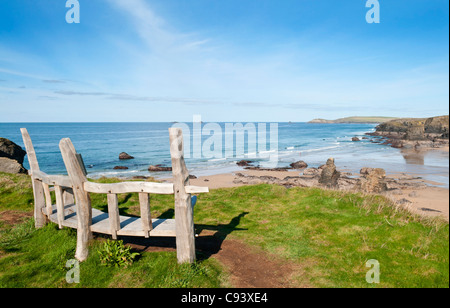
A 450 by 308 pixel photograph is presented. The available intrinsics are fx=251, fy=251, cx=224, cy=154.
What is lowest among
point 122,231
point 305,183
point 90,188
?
point 305,183

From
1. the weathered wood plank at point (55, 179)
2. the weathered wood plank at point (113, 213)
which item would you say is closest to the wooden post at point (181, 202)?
the weathered wood plank at point (113, 213)

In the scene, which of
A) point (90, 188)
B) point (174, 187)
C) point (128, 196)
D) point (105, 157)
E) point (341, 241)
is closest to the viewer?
point (174, 187)

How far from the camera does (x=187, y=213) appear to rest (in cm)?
643

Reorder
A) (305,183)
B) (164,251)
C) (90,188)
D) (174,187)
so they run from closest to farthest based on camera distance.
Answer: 1. (174,187)
2. (90,188)
3. (164,251)
4. (305,183)

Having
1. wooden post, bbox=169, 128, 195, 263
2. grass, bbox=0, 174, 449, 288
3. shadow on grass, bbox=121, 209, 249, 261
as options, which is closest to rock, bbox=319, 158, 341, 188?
grass, bbox=0, 174, 449, 288

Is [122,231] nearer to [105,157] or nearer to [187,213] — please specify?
[187,213]

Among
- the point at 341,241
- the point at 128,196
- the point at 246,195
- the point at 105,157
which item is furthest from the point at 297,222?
the point at 105,157

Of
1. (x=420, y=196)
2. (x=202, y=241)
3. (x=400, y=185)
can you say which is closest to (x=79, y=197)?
(x=202, y=241)

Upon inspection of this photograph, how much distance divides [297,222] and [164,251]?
5383mm

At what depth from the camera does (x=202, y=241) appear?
8.85 metres

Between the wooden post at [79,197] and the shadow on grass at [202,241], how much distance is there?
62.6 inches

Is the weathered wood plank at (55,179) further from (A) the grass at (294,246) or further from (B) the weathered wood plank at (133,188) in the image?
(A) the grass at (294,246)

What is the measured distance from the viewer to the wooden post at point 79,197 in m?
6.62
